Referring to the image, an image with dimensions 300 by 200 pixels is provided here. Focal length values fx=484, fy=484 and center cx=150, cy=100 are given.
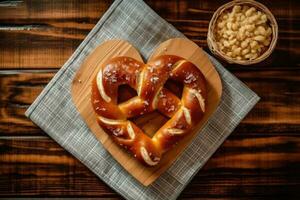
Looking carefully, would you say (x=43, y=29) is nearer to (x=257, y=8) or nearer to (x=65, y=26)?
(x=65, y=26)

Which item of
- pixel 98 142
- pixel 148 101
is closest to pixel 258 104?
pixel 148 101

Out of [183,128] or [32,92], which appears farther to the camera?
[32,92]

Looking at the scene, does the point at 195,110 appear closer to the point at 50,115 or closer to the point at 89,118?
the point at 89,118

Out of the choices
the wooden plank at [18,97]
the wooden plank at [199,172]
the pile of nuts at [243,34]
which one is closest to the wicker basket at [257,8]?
the pile of nuts at [243,34]

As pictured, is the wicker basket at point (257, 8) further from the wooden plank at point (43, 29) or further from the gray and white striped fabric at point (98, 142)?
the wooden plank at point (43, 29)

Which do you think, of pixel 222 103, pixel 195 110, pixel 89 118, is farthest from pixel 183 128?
pixel 89 118

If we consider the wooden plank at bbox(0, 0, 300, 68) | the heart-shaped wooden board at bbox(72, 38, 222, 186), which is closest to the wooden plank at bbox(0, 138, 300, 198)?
the heart-shaped wooden board at bbox(72, 38, 222, 186)
